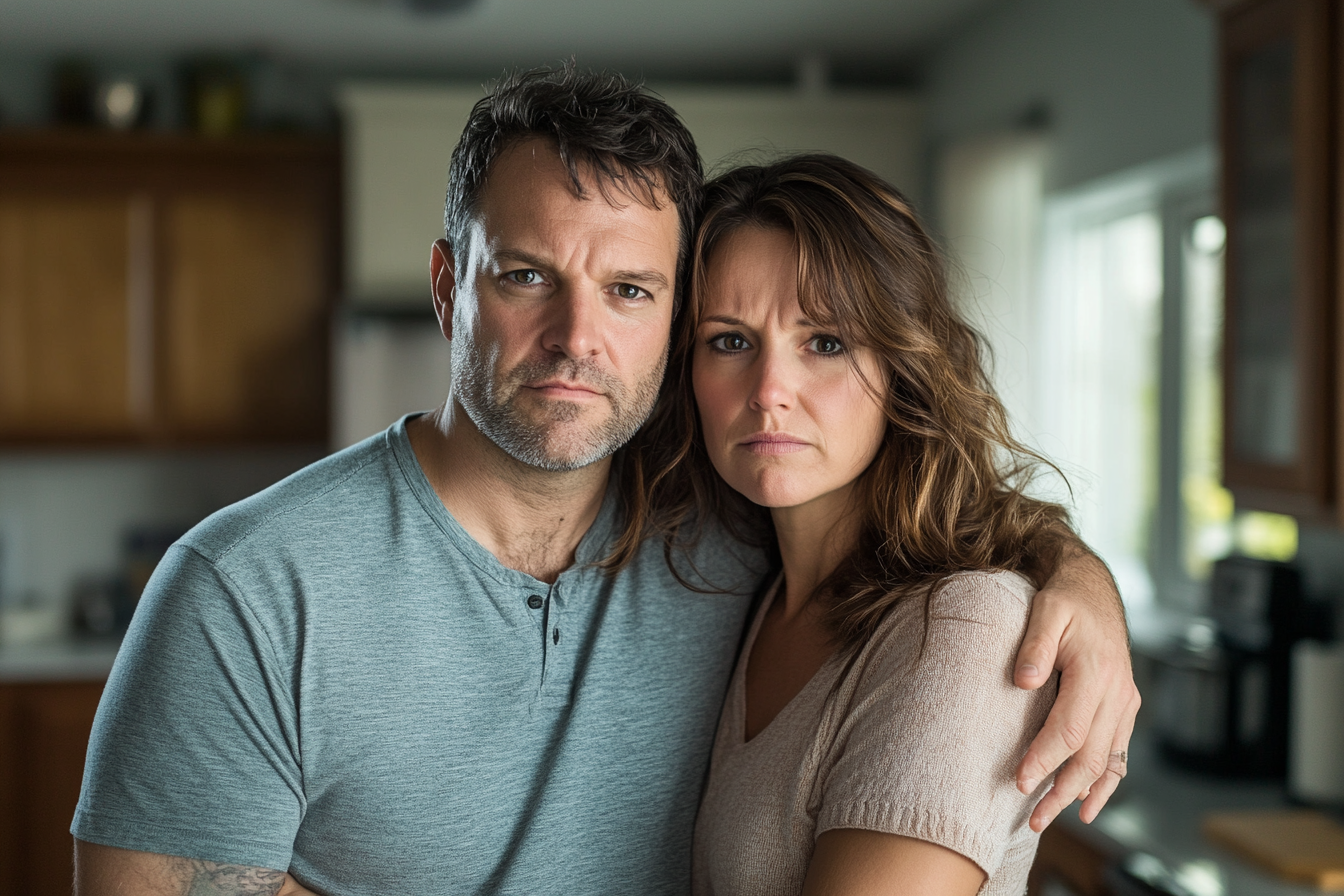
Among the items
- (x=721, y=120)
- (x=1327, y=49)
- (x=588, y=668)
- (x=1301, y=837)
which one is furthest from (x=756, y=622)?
(x=721, y=120)

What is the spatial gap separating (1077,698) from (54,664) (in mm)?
3599

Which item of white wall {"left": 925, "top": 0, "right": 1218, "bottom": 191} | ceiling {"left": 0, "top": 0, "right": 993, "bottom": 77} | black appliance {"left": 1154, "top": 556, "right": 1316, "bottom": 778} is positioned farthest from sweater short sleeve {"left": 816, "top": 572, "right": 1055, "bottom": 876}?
ceiling {"left": 0, "top": 0, "right": 993, "bottom": 77}

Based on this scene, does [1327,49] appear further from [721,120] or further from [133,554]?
[133,554]

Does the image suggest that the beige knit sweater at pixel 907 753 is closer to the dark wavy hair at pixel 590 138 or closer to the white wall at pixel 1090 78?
the dark wavy hair at pixel 590 138

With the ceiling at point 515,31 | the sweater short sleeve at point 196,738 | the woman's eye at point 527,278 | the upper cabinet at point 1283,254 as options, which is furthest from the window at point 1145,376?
the sweater short sleeve at point 196,738

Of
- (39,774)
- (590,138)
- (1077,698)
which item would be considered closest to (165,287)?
(39,774)

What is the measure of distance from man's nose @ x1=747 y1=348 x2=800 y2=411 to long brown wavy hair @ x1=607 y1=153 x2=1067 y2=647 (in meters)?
0.06

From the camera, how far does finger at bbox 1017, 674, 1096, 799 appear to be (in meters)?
1.02

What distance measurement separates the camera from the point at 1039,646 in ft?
3.44

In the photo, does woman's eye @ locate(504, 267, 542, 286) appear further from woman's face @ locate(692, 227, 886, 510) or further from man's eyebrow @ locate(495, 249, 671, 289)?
woman's face @ locate(692, 227, 886, 510)

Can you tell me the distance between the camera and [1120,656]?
1107 mm

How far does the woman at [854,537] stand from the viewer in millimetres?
1030

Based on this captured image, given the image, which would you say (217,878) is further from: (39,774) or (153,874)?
(39,774)

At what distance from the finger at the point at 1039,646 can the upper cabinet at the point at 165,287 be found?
3.49 metres
